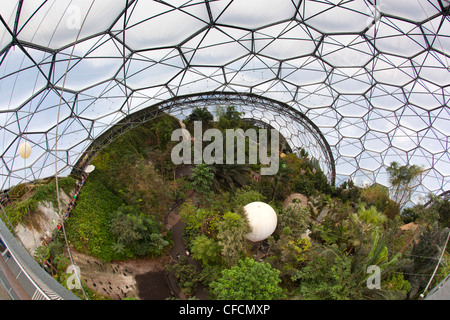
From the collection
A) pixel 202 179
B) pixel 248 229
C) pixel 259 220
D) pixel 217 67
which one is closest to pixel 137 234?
pixel 202 179

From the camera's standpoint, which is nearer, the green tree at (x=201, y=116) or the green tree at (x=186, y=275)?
the green tree at (x=186, y=275)

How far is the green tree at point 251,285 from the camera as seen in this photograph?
34.3 feet

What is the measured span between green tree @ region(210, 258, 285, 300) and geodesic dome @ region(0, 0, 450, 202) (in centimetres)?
780

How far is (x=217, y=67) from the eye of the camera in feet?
66.1

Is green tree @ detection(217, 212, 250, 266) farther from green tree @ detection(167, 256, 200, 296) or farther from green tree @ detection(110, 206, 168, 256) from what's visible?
green tree @ detection(110, 206, 168, 256)

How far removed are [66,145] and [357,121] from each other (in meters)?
26.2

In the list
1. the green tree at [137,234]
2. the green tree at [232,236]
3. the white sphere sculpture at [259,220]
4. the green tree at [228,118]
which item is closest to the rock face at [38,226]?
the green tree at [137,234]

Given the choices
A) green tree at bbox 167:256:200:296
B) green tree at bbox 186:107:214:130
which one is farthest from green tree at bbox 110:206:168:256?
green tree at bbox 186:107:214:130

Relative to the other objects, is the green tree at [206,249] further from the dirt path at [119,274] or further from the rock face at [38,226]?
the rock face at [38,226]

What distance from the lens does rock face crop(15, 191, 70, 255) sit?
47.0 feet

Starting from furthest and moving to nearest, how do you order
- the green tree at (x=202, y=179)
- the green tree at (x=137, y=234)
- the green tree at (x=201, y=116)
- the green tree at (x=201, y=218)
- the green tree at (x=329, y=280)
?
the green tree at (x=201, y=116)
the green tree at (x=202, y=179)
the green tree at (x=201, y=218)
the green tree at (x=137, y=234)
the green tree at (x=329, y=280)

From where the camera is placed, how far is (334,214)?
19.2m

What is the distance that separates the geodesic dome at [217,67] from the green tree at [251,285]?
780cm
